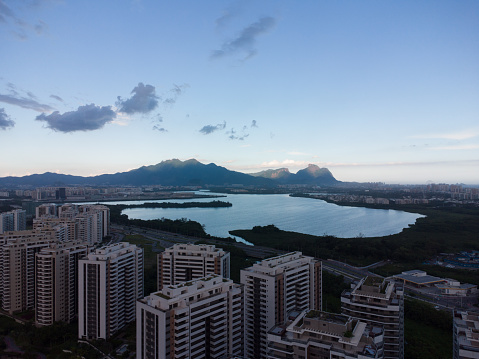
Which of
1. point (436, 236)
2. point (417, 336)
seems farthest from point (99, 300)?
point (436, 236)

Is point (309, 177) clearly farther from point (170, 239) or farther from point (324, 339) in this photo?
point (324, 339)

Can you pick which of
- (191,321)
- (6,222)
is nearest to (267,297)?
(191,321)

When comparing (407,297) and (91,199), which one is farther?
(91,199)

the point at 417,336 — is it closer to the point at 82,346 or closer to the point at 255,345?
the point at 255,345

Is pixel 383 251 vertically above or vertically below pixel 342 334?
below

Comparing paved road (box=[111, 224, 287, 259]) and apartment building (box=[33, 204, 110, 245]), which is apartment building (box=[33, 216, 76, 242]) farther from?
paved road (box=[111, 224, 287, 259])

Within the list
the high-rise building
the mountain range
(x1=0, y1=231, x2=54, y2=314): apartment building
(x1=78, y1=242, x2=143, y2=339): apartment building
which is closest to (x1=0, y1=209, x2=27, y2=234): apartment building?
the high-rise building

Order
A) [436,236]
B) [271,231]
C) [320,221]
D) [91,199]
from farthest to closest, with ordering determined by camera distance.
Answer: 1. [91,199]
2. [320,221]
3. [271,231]
4. [436,236]
